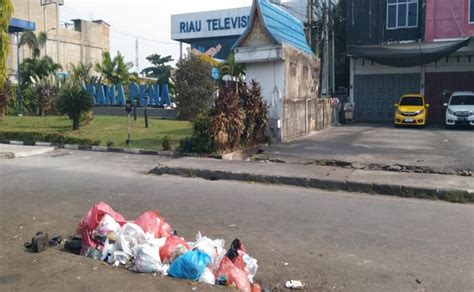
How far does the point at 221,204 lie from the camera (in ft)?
25.8

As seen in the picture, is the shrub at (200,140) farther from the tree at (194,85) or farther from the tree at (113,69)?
the tree at (113,69)

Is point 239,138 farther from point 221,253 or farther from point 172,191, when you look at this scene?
point 221,253

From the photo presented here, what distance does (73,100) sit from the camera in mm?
18125

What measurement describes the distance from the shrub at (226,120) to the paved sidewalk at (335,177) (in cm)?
121

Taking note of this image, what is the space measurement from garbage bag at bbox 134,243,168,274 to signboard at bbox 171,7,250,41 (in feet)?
153

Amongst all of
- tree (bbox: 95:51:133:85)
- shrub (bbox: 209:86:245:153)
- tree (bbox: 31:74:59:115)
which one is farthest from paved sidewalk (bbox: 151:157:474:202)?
tree (bbox: 95:51:133:85)

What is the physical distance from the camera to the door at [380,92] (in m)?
30.3

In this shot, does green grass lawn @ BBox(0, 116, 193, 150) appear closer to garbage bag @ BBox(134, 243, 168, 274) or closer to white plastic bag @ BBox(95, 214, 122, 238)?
white plastic bag @ BBox(95, 214, 122, 238)

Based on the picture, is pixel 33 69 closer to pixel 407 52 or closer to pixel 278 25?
pixel 278 25

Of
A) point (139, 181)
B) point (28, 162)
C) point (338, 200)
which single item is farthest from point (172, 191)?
point (28, 162)

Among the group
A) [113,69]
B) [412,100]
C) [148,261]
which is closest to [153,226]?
[148,261]

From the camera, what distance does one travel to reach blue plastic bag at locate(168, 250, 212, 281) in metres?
4.25

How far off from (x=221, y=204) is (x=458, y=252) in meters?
3.80

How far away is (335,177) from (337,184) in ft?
1.32
